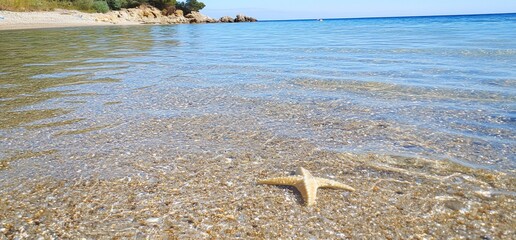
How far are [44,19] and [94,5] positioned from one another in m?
15.0

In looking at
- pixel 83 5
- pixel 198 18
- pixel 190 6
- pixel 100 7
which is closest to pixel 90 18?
pixel 83 5

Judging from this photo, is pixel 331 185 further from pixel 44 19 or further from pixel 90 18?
pixel 90 18

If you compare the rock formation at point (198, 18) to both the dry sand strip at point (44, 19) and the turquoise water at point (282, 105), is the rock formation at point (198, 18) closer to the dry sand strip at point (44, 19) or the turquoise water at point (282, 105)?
the dry sand strip at point (44, 19)

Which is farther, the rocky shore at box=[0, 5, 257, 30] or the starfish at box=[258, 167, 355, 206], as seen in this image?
the rocky shore at box=[0, 5, 257, 30]

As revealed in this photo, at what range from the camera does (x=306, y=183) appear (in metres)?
3.43

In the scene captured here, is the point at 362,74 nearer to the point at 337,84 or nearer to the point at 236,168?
the point at 337,84

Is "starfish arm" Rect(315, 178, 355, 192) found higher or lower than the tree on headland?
lower

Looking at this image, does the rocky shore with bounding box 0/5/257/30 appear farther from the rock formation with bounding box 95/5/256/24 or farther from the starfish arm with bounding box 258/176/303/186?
the starfish arm with bounding box 258/176/303/186

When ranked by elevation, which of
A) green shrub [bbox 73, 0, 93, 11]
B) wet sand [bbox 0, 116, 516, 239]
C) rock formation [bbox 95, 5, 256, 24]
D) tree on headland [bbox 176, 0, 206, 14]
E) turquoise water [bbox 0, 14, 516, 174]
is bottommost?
wet sand [bbox 0, 116, 516, 239]

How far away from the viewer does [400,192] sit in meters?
3.46

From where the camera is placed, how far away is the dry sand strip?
122 feet

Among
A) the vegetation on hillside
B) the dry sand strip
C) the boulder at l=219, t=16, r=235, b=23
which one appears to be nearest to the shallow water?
the dry sand strip

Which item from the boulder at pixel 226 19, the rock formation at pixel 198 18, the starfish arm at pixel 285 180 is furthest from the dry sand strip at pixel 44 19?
the starfish arm at pixel 285 180

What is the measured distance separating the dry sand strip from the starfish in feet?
127
